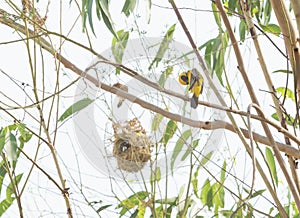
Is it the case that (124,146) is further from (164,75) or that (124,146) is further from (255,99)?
(255,99)

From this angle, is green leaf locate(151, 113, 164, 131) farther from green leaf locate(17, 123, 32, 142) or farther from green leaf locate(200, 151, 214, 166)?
green leaf locate(17, 123, 32, 142)

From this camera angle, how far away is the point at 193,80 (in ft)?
5.13

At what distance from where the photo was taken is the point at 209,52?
1667 millimetres

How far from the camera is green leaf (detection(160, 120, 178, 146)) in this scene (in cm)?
171

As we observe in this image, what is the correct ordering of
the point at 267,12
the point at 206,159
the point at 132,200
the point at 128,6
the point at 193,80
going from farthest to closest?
the point at 132,200 < the point at 267,12 < the point at 206,159 < the point at 193,80 < the point at 128,6

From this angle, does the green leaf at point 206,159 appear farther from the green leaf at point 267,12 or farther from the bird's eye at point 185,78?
the green leaf at point 267,12

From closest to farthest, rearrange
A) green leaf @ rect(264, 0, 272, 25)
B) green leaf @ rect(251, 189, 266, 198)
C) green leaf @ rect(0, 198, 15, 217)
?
green leaf @ rect(251, 189, 266, 198) → green leaf @ rect(264, 0, 272, 25) → green leaf @ rect(0, 198, 15, 217)

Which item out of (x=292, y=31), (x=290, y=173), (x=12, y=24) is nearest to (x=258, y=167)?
(x=290, y=173)

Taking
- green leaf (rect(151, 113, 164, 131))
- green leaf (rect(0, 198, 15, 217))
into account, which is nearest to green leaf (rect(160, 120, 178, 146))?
green leaf (rect(151, 113, 164, 131))

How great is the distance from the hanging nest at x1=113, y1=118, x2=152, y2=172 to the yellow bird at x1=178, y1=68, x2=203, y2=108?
0.61 ft

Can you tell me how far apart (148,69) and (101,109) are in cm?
17

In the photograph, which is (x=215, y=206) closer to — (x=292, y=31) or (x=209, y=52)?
(x=209, y=52)

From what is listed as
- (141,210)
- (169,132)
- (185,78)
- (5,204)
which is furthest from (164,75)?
(5,204)

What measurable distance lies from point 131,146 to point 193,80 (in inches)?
10.4
